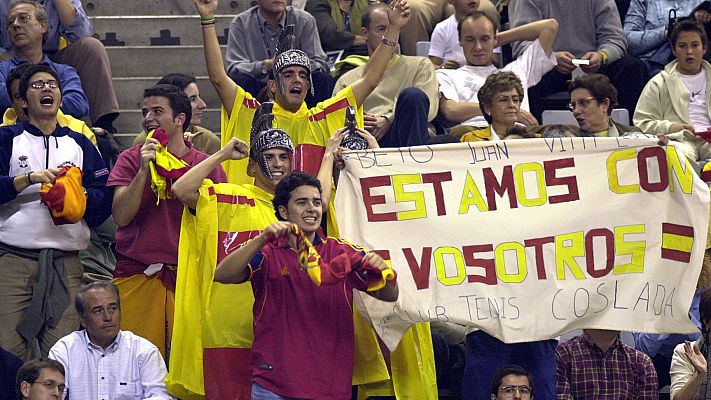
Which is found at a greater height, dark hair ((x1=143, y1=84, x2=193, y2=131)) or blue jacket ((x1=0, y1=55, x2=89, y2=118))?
blue jacket ((x1=0, y1=55, x2=89, y2=118))

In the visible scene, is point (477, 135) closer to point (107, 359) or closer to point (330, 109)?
point (330, 109)

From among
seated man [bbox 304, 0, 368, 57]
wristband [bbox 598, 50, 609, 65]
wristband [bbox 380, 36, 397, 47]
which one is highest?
seated man [bbox 304, 0, 368, 57]

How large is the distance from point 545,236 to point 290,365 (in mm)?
1672

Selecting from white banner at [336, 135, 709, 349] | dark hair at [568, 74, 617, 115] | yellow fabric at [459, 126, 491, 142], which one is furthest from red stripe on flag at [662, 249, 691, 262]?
yellow fabric at [459, 126, 491, 142]

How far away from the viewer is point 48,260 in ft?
29.5

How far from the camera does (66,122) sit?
975 centimetres

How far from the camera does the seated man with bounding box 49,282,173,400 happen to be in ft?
27.4

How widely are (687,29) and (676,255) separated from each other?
3.31m

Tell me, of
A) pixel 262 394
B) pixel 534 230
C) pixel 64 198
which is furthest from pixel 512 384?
pixel 64 198

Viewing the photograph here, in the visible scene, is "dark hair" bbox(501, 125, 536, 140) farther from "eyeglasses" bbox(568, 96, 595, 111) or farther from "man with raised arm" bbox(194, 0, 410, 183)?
"man with raised arm" bbox(194, 0, 410, 183)

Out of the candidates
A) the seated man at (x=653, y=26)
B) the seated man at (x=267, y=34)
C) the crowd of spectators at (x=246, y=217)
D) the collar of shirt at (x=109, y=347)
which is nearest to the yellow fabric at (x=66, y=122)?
the crowd of spectators at (x=246, y=217)

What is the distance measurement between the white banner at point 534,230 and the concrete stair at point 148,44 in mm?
3634

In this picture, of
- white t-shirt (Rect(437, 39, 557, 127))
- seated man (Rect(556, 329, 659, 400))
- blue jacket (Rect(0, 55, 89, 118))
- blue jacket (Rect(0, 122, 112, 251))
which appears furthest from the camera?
white t-shirt (Rect(437, 39, 557, 127))

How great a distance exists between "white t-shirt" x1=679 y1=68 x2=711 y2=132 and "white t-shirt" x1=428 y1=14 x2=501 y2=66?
1.46 metres
